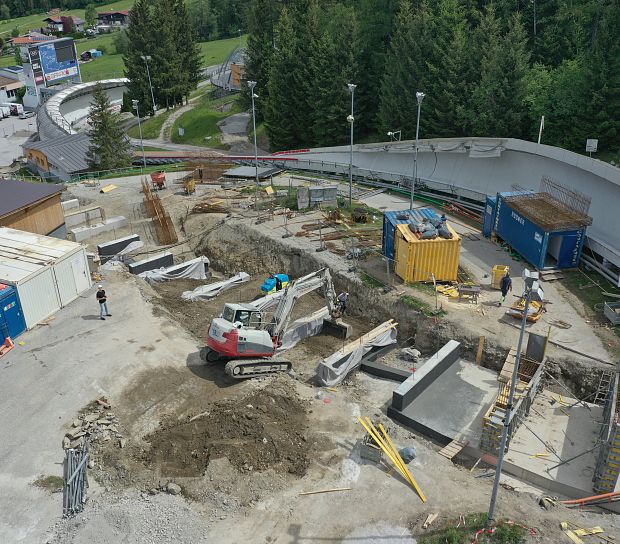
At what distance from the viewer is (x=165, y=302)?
95.6 feet

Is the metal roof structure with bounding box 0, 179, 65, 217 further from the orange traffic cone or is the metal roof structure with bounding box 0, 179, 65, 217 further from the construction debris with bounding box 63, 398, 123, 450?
the construction debris with bounding box 63, 398, 123, 450

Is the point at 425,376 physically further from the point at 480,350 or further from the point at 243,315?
the point at 243,315

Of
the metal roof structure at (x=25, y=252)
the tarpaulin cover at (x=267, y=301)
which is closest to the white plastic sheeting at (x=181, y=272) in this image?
the metal roof structure at (x=25, y=252)

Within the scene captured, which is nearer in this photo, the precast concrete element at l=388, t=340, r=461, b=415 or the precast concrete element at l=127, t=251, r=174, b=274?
the precast concrete element at l=388, t=340, r=461, b=415

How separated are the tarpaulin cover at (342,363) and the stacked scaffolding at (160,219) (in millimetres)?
18624

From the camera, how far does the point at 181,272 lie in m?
33.0

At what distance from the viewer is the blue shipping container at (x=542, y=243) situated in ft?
91.2

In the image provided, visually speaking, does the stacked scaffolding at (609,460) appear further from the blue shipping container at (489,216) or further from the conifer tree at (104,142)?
the conifer tree at (104,142)

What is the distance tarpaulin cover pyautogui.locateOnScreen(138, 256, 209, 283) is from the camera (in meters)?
32.2

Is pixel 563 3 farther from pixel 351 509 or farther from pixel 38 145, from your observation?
pixel 38 145

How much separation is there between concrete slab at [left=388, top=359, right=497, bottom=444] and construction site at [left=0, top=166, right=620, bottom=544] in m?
0.08

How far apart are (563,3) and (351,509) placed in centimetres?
4744

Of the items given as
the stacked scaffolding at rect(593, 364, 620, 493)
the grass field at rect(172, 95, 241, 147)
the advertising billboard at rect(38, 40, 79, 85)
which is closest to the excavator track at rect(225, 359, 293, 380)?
the stacked scaffolding at rect(593, 364, 620, 493)

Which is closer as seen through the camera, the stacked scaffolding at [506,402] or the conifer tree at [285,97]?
the stacked scaffolding at [506,402]
